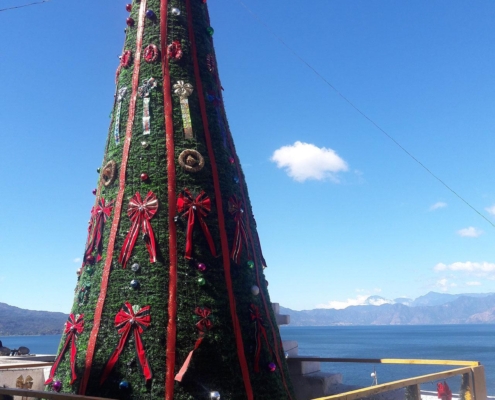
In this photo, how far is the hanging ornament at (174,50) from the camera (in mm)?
4883

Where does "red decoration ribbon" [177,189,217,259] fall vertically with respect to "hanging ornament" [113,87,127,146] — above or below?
below

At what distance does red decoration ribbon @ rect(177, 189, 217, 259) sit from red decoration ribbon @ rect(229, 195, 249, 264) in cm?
22

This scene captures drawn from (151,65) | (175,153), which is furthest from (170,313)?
(151,65)

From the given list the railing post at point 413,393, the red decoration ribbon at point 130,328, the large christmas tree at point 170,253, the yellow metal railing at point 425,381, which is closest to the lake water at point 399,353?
the yellow metal railing at point 425,381

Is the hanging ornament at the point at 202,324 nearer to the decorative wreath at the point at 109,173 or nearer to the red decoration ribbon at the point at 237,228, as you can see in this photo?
the red decoration ribbon at the point at 237,228

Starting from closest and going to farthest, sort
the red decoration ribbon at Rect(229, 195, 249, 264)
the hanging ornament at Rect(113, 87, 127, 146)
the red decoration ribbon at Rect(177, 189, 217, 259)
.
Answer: the red decoration ribbon at Rect(177, 189, 217, 259) → the red decoration ribbon at Rect(229, 195, 249, 264) → the hanging ornament at Rect(113, 87, 127, 146)

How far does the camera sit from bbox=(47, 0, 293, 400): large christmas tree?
3.83 m

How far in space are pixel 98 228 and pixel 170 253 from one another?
0.90 meters

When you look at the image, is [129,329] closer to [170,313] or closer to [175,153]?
[170,313]

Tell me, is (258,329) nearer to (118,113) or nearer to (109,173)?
(109,173)

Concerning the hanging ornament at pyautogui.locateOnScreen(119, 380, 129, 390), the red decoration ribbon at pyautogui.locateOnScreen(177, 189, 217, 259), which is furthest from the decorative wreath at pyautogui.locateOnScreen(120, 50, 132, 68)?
the hanging ornament at pyautogui.locateOnScreen(119, 380, 129, 390)

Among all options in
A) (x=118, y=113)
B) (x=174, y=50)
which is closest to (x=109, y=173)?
(x=118, y=113)

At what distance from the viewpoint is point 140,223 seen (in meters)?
4.24

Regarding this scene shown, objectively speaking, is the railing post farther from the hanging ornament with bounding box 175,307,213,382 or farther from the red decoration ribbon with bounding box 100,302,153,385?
the red decoration ribbon with bounding box 100,302,153,385
